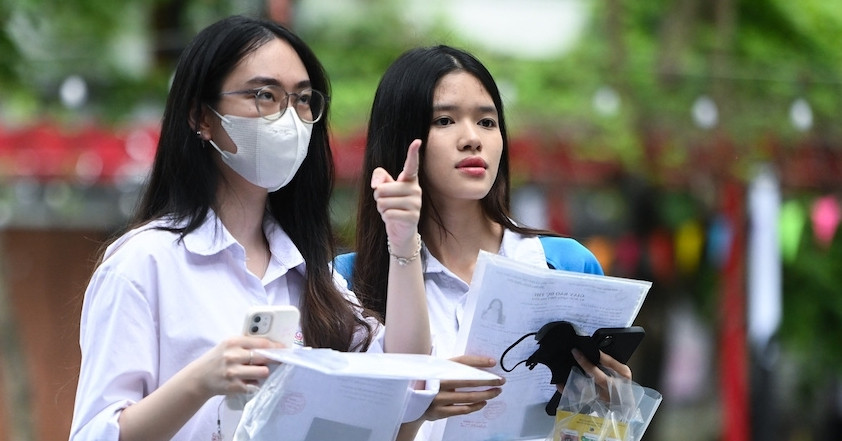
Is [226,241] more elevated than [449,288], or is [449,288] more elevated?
[226,241]

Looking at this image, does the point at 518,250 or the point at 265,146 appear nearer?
the point at 265,146

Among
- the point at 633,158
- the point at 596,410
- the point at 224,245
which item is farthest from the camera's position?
the point at 633,158

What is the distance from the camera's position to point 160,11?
14758mm

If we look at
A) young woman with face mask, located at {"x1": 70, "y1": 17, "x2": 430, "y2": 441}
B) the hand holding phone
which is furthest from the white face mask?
the hand holding phone

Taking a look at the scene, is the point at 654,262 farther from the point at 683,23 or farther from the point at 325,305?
the point at 325,305

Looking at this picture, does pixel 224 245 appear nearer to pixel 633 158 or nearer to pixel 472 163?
pixel 472 163

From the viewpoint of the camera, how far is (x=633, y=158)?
11789mm

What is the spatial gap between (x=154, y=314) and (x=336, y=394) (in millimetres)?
430

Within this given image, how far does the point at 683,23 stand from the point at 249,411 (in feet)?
33.7

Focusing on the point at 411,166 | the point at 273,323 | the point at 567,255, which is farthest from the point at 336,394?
the point at 567,255

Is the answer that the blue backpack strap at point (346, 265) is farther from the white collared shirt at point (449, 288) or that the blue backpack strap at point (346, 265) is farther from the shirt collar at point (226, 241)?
the shirt collar at point (226, 241)

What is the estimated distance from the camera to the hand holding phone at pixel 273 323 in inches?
104

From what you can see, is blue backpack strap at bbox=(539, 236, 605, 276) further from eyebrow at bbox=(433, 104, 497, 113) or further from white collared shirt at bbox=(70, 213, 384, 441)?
white collared shirt at bbox=(70, 213, 384, 441)

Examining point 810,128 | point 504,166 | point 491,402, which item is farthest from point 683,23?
point 491,402
